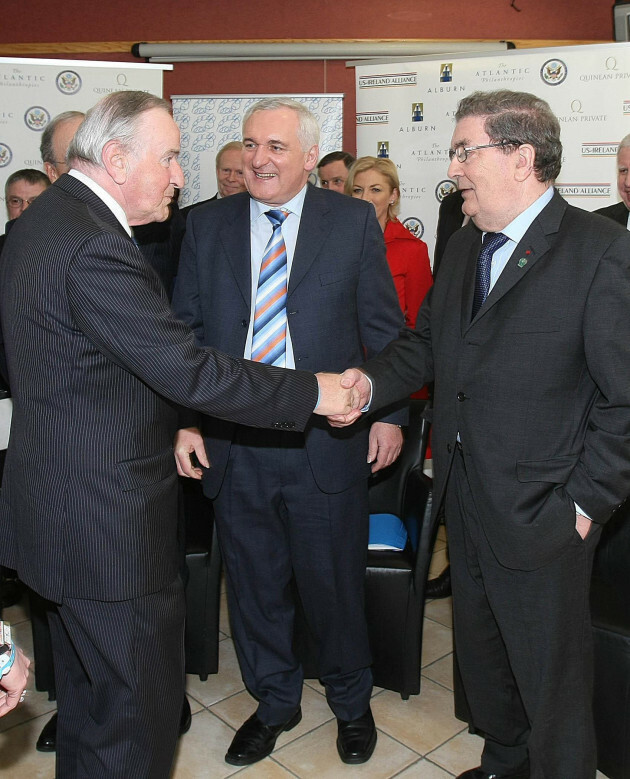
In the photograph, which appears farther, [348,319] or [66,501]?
[348,319]

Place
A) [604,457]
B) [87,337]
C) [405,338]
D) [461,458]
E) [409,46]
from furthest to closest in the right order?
[409,46], [405,338], [461,458], [604,457], [87,337]

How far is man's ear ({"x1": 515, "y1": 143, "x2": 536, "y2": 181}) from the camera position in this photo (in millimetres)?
1938

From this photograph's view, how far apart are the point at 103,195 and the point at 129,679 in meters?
1.08

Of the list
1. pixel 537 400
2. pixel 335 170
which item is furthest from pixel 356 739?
pixel 335 170

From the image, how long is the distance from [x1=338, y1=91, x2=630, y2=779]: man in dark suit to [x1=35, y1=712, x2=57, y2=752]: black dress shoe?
155 centimetres

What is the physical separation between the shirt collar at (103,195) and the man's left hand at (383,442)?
3.67 ft

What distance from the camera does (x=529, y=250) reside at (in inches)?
76.2

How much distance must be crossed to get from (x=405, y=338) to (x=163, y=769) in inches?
53.3

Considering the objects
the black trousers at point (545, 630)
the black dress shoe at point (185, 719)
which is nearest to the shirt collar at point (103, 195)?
the black trousers at point (545, 630)

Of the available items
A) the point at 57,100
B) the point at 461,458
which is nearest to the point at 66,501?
the point at 461,458

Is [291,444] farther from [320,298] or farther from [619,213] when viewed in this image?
[619,213]

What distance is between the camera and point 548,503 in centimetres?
193

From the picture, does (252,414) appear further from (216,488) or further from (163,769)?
(163,769)

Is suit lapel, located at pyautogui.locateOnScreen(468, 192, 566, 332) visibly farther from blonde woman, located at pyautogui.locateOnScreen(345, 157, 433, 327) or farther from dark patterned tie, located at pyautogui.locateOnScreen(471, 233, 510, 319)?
blonde woman, located at pyautogui.locateOnScreen(345, 157, 433, 327)
